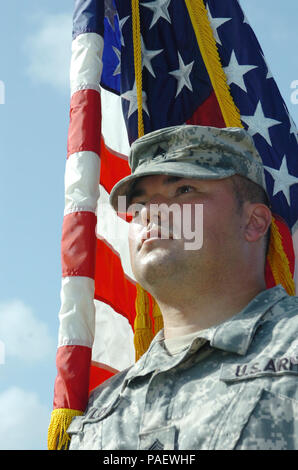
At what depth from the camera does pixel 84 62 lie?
3963 mm

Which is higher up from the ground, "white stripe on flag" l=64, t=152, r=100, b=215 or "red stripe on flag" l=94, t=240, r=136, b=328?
"white stripe on flag" l=64, t=152, r=100, b=215

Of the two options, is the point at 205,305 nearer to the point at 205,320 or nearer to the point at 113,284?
the point at 205,320

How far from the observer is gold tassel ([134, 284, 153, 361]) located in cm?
350

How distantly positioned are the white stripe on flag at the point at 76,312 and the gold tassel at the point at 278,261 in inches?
35.1

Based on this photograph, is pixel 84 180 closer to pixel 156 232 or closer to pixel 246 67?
pixel 156 232

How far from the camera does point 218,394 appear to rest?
8.06ft

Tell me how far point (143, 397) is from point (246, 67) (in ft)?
7.69

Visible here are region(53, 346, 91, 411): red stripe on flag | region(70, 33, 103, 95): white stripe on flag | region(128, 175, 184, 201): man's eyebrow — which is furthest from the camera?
region(70, 33, 103, 95): white stripe on flag

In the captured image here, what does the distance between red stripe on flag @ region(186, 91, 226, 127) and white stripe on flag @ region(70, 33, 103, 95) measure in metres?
0.64

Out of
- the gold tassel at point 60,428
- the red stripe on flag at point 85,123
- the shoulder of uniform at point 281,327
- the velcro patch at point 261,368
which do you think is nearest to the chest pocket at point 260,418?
the velcro patch at point 261,368

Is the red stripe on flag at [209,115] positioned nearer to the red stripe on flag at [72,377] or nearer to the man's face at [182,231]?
the man's face at [182,231]

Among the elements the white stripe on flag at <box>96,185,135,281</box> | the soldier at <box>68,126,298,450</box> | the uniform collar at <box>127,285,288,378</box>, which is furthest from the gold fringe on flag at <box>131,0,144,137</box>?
the uniform collar at <box>127,285,288,378</box>

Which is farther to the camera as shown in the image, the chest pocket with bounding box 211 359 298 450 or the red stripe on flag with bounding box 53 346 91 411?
the red stripe on flag with bounding box 53 346 91 411

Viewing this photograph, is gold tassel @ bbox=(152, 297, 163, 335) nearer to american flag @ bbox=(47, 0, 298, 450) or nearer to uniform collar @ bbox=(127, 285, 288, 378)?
american flag @ bbox=(47, 0, 298, 450)
